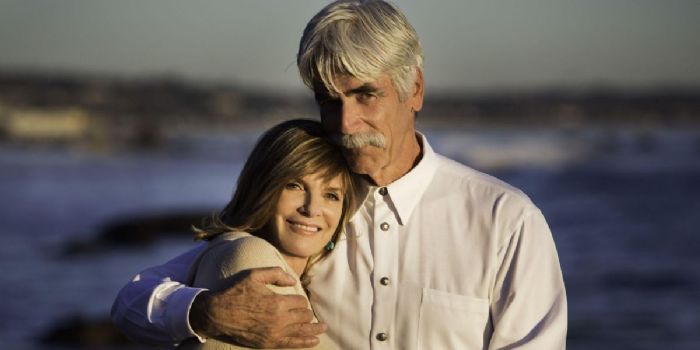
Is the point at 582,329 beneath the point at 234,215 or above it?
beneath

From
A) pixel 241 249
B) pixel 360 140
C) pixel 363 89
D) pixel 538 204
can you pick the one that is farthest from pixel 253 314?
pixel 538 204

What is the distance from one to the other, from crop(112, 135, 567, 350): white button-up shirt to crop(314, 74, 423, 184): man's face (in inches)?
3.4

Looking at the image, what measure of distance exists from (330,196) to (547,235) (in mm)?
624

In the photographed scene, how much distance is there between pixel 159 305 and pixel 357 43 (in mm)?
895

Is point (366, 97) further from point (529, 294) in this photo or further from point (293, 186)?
point (529, 294)

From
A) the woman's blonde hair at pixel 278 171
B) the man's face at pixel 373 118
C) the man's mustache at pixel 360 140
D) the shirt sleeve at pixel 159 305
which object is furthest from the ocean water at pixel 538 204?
the man's mustache at pixel 360 140

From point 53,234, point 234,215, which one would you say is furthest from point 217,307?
point 53,234

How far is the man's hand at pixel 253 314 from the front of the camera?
11.7 feet

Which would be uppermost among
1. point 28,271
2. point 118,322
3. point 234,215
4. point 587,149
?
point 234,215

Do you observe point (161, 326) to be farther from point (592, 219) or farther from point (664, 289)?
point (592, 219)

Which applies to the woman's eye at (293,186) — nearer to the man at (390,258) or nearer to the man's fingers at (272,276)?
the man at (390,258)

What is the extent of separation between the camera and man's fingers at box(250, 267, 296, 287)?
358cm

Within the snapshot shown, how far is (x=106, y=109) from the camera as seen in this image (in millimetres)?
74312

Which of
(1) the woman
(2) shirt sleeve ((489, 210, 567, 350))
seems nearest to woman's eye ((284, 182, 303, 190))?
(1) the woman
